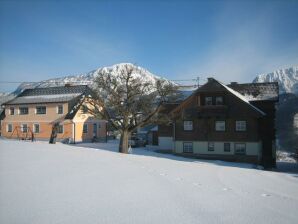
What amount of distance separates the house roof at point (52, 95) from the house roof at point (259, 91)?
23.5 m

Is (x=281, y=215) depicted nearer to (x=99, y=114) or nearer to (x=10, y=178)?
(x=10, y=178)

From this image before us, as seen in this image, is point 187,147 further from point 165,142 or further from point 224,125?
point 165,142

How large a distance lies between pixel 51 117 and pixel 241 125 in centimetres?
2712

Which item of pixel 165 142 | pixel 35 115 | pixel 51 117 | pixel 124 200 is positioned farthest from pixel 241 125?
pixel 35 115

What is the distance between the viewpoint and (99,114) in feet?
92.5

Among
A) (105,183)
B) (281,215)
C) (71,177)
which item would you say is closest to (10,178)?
(71,177)

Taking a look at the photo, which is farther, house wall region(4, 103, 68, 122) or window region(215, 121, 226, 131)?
house wall region(4, 103, 68, 122)

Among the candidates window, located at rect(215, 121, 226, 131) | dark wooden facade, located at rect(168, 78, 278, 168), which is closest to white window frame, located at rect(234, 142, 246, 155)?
dark wooden facade, located at rect(168, 78, 278, 168)

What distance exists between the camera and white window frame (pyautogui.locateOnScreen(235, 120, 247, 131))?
3406 centimetres

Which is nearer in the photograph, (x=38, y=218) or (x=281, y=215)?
(x=38, y=218)

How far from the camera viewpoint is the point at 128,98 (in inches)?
1101

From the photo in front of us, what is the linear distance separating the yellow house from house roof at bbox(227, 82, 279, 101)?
22985mm

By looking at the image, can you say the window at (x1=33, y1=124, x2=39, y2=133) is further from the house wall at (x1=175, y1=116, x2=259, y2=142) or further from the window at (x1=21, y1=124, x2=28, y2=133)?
the house wall at (x1=175, y1=116, x2=259, y2=142)

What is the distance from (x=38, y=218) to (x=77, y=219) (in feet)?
3.45
